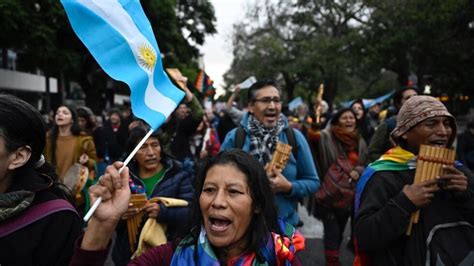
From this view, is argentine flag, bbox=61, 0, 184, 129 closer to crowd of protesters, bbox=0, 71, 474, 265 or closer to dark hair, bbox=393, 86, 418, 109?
crowd of protesters, bbox=0, 71, 474, 265

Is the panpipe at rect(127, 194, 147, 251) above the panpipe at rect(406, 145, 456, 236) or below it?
below

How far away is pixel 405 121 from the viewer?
2.82 m

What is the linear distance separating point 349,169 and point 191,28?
28.9 meters

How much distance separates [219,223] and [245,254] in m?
0.17

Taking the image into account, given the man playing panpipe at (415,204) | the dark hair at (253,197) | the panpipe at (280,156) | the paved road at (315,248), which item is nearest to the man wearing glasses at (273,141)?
the panpipe at (280,156)

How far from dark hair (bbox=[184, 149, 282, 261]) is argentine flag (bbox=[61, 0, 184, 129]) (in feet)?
1.30

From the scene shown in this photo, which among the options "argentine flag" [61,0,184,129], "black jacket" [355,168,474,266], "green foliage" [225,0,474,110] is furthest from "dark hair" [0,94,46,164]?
"green foliage" [225,0,474,110]

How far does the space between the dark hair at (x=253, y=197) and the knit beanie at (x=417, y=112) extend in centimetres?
103

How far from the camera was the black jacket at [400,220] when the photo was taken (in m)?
2.53

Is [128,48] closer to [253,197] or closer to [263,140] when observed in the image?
[253,197]

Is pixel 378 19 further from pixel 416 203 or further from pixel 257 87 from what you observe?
pixel 416 203

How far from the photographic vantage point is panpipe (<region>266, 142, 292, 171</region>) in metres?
3.72

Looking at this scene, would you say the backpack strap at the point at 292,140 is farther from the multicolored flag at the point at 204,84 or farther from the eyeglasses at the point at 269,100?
the multicolored flag at the point at 204,84

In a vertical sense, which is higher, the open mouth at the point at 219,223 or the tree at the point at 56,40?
the tree at the point at 56,40
